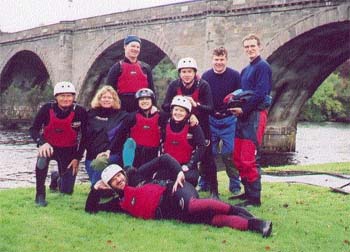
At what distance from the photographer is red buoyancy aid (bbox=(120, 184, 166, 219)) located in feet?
19.4

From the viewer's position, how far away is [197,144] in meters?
6.44

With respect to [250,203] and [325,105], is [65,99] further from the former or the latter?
[325,105]

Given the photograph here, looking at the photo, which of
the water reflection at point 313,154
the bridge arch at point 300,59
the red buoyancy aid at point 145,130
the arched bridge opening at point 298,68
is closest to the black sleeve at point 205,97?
the red buoyancy aid at point 145,130

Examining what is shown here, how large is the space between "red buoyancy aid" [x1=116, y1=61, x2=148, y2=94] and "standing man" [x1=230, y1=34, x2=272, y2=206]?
1410 millimetres

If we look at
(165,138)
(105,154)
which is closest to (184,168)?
(165,138)

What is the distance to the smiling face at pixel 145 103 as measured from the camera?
21.3 feet

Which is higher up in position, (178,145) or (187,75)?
(187,75)

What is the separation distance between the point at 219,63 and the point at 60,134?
2.22 m

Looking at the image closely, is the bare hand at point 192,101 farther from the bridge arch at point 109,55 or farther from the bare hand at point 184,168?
the bridge arch at point 109,55

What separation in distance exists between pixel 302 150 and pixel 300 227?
19.3 meters

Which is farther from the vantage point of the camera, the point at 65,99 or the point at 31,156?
the point at 31,156

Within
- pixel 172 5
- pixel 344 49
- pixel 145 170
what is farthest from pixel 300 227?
pixel 172 5

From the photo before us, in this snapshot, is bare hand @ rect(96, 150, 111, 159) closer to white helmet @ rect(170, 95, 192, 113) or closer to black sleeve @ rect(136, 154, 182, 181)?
black sleeve @ rect(136, 154, 182, 181)

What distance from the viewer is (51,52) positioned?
33.6 meters
